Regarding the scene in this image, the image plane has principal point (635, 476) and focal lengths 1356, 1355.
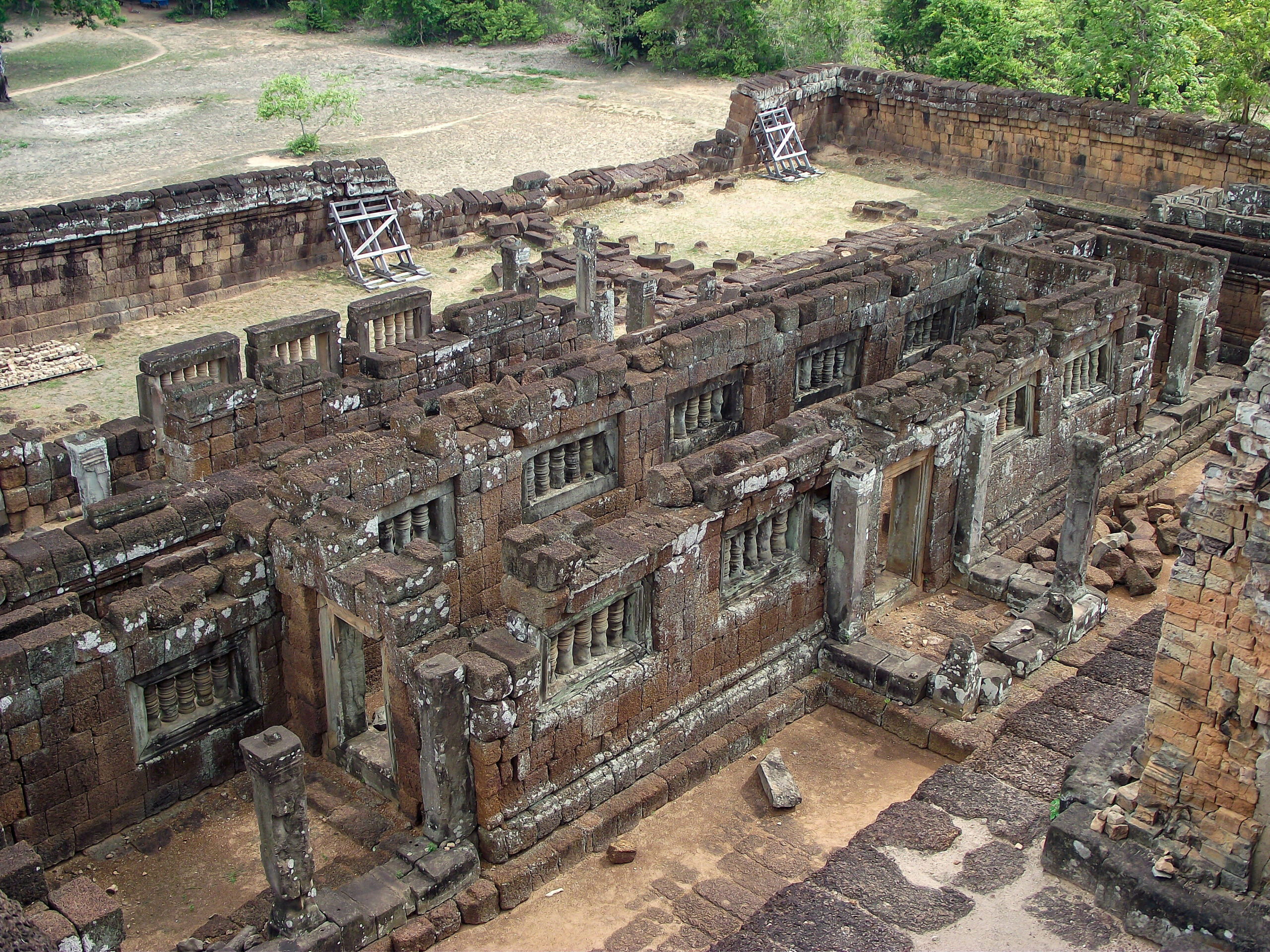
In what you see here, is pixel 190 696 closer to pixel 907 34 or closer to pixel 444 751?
pixel 444 751

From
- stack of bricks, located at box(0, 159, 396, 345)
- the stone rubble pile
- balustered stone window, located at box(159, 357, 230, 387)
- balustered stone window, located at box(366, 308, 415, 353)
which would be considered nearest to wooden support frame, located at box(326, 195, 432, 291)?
stack of bricks, located at box(0, 159, 396, 345)

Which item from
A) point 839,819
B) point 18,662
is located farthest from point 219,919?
point 839,819

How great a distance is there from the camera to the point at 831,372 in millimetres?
16859

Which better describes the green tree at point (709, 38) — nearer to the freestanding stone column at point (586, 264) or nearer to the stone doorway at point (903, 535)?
the freestanding stone column at point (586, 264)

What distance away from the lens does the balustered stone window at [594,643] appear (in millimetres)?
10672

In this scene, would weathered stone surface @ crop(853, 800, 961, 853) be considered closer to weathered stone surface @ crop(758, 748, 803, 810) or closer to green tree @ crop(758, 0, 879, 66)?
weathered stone surface @ crop(758, 748, 803, 810)

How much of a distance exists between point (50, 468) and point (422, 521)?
5657 millimetres

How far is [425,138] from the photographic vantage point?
107 ft

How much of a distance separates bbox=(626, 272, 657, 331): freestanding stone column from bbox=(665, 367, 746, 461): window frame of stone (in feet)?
17.5

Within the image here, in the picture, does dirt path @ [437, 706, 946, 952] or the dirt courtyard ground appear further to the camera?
the dirt courtyard ground

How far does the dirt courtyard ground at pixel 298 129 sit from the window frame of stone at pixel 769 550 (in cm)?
1841

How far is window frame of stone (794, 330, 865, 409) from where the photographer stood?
16.5 m

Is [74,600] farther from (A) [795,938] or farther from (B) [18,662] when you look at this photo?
(A) [795,938]

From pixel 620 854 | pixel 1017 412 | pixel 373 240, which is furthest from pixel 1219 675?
pixel 373 240
